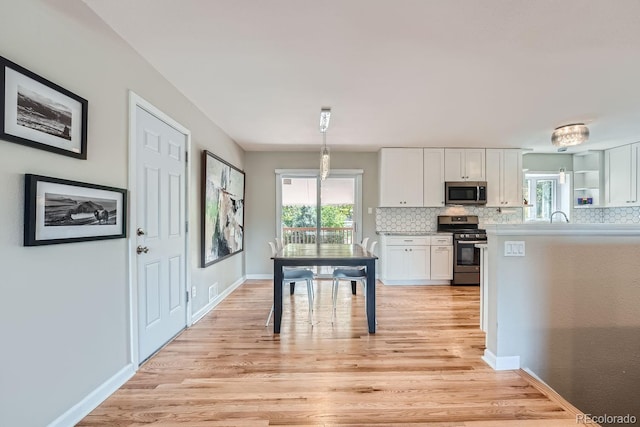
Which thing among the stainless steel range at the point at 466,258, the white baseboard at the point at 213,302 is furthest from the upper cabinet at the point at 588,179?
the white baseboard at the point at 213,302

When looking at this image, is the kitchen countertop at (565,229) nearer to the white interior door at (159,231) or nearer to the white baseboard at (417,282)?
the white interior door at (159,231)

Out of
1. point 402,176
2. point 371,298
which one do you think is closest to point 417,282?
point 402,176

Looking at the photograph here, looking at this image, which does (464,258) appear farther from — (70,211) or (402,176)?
(70,211)

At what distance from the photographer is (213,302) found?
3.74 meters

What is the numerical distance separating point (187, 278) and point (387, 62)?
2765 millimetres

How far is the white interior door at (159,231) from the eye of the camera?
90.0 inches

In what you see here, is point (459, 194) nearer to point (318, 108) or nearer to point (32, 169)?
point (318, 108)

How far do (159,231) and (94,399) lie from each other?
4.04 ft

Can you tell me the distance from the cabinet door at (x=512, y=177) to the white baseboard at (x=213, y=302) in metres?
4.87

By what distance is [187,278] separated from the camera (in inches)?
120

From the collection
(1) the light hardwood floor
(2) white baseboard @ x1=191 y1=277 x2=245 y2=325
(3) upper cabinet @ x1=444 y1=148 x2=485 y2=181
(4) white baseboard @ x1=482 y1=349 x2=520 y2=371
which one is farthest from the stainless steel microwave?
(2) white baseboard @ x1=191 y1=277 x2=245 y2=325

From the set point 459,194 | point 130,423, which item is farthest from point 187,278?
point 459,194

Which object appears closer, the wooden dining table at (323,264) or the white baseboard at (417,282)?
the wooden dining table at (323,264)

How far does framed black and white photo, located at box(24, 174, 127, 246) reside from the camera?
1391mm
